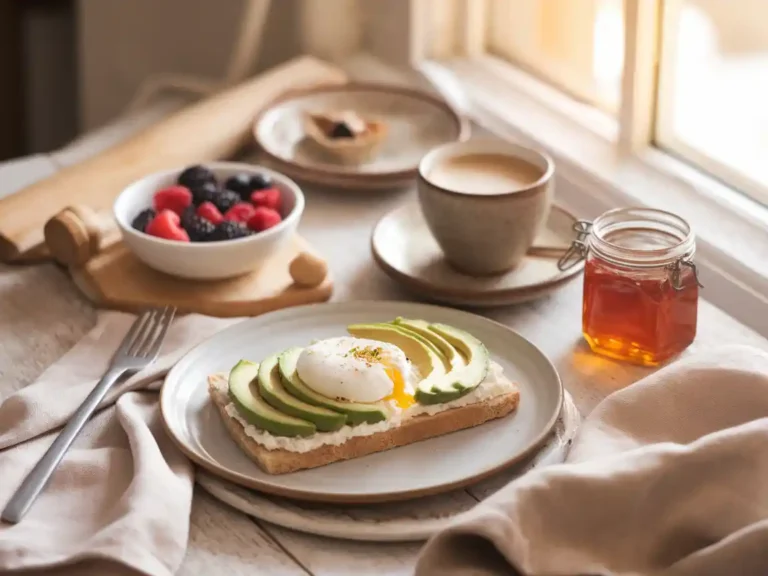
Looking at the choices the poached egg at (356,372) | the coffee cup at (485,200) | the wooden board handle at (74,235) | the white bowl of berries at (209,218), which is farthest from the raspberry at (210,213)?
the poached egg at (356,372)

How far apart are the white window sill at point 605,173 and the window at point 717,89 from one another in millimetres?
28

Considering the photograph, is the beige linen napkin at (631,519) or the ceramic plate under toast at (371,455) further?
the ceramic plate under toast at (371,455)

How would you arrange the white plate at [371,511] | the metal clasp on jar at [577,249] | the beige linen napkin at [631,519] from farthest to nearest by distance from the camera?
the metal clasp on jar at [577,249]
the white plate at [371,511]
the beige linen napkin at [631,519]

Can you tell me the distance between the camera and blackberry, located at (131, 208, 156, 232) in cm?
121

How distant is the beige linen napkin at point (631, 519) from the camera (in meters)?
0.73

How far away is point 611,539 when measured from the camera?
0.77 m

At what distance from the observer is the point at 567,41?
157cm

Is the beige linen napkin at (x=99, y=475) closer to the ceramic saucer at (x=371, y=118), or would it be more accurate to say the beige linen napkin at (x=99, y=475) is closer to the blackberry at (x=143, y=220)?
the blackberry at (x=143, y=220)

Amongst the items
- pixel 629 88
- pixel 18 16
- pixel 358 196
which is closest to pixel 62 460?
pixel 358 196

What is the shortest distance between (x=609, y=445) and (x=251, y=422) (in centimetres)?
28

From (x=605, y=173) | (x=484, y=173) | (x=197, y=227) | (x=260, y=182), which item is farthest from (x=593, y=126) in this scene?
(x=197, y=227)

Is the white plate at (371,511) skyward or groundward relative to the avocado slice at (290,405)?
groundward

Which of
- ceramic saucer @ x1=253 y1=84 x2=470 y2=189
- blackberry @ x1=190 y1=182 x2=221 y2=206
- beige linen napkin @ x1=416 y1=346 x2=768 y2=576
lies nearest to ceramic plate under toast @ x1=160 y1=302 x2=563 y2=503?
beige linen napkin @ x1=416 y1=346 x2=768 y2=576

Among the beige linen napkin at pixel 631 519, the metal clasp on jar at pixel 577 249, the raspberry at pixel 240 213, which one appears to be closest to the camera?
the beige linen napkin at pixel 631 519
